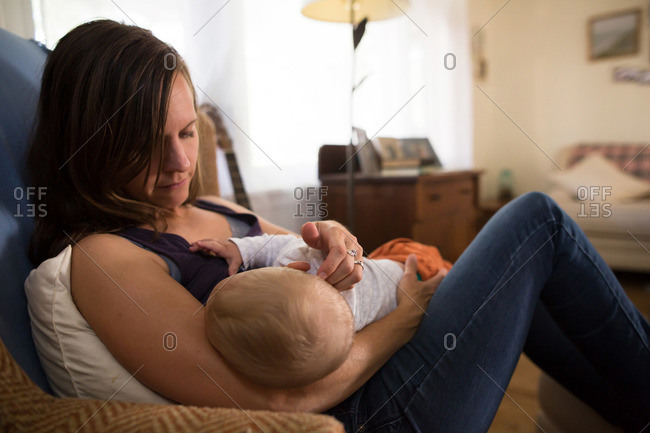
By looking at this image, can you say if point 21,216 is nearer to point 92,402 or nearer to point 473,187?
point 92,402

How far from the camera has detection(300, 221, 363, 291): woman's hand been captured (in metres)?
0.60

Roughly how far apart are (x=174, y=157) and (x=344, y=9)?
1.54 m

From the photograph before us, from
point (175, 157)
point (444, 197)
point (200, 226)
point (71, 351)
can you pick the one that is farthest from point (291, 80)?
point (71, 351)

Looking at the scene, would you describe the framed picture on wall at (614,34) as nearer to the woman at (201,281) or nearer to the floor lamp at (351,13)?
the floor lamp at (351,13)

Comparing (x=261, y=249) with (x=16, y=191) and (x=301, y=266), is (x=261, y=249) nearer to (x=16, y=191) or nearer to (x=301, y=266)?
(x=301, y=266)

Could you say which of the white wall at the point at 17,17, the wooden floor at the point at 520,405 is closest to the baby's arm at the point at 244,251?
the wooden floor at the point at 520,405

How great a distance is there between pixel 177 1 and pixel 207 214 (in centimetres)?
106

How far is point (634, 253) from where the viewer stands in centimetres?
263

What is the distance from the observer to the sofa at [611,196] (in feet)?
8.69

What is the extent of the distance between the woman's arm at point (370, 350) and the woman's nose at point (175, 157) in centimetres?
40

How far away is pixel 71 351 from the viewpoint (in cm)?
58

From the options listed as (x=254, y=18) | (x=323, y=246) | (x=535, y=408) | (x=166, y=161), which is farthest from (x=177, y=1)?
(x=535, y=408)

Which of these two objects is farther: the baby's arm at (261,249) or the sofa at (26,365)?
the baby's arm at (261,249)

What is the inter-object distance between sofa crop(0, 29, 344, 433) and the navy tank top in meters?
0.16
